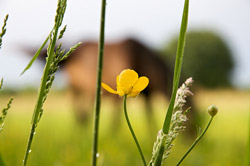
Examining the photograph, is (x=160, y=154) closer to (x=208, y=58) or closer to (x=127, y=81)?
(x=127, y=81)

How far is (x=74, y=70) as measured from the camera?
586cm

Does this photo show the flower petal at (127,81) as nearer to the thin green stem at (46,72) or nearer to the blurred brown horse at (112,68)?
the thin green stem at (46,72)

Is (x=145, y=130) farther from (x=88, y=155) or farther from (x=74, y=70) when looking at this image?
(x=88, y=155)

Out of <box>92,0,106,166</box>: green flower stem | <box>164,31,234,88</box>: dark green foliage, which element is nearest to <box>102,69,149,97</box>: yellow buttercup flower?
<box>92,0,106,166</box>: green flower stem

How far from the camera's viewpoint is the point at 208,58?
1505 centimetres

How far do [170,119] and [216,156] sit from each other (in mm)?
2929

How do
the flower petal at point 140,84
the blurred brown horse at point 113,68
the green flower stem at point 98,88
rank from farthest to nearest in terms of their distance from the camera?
the blurred brown horse at point 113,68 < the flower petal at point 140,84 < the green flower stem at point 98,88

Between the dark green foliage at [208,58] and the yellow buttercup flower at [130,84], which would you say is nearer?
the yellow buttercup flower at [130,84]

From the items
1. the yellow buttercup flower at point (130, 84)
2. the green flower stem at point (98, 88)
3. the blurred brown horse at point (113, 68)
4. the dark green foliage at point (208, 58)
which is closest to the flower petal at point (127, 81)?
the yellow buttercup flower at point (130, 84)

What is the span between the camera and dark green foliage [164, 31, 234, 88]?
1480cm

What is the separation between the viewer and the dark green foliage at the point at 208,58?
14805 millimetres

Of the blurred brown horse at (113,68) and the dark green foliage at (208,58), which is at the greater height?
the blurred brown horse at (113,68)

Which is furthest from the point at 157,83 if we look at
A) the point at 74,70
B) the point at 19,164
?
the point at 19,164

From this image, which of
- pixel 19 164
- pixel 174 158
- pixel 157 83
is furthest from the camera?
pixel 157 83
